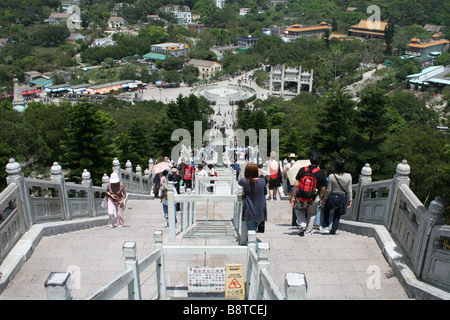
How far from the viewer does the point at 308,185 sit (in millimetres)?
6348

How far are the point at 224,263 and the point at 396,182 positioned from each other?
3.12 m

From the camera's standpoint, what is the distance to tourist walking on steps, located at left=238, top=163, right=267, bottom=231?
5.77 metres

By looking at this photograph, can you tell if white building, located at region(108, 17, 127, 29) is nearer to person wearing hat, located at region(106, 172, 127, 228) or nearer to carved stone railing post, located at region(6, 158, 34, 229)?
person wearing hat, located at region(106, 172, 127, 228)

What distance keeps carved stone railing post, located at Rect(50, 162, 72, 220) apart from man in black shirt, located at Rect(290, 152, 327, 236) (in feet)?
14.4

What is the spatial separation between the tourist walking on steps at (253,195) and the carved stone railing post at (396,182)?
2.26 m

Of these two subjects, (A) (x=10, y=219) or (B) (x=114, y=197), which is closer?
(A) (x=10, y=219)

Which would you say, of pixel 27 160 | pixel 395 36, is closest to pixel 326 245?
pixel 27 160

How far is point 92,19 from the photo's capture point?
11412 centimetres

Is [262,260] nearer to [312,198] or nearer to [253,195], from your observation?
[253,195]

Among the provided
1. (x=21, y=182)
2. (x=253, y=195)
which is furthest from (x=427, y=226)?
(x=21, y=182)

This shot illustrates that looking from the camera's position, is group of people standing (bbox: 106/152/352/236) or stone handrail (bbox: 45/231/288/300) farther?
group of people standing (bbox: 106/152/352/236)

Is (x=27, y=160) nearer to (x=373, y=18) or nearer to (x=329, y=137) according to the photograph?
(x=329, y=137)

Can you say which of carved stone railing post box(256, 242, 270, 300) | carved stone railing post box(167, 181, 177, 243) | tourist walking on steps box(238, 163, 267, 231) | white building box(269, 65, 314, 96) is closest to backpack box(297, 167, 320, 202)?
tourist walking on steps box(238, 163, 267, 231)

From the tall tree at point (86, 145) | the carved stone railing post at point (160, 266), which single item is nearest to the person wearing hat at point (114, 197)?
the carved stone railing post at point (160, 266)
